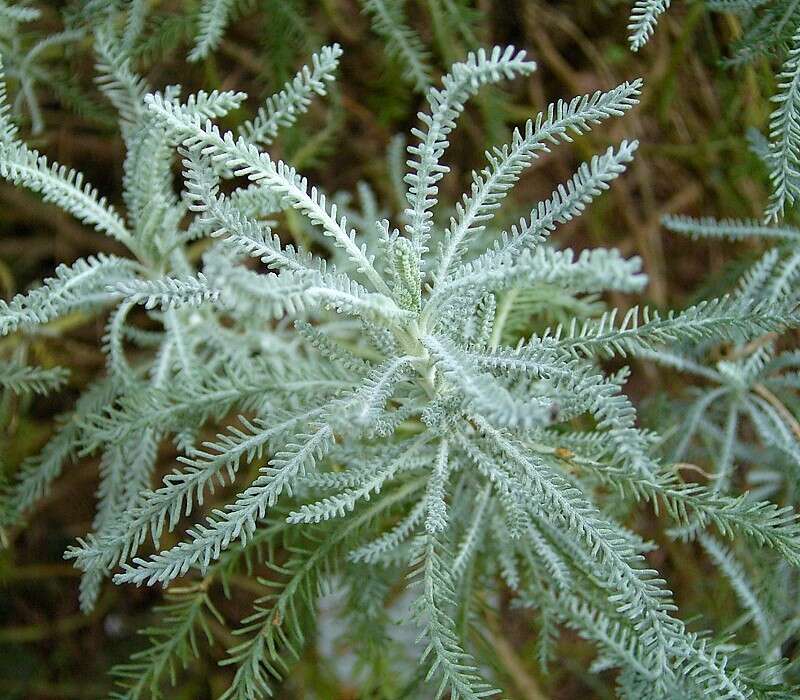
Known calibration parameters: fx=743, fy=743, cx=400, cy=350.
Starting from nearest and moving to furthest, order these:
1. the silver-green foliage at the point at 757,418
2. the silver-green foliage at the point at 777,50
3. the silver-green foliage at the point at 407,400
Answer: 1. the silver-green foliage at the point at 407,400
2. the silver-green foliage at the point at 777,50
3. the silver-green foliage at the point at 757,418

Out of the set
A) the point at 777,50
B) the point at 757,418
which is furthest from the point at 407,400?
the point at 777,50

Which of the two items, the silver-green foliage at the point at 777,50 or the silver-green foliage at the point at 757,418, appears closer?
the silver-green foliage at the point at 777,50

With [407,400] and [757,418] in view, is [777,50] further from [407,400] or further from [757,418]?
[407,400]

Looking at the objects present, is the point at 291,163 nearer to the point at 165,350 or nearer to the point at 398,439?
the point at 165,350

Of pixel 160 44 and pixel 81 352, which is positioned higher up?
pixel 160 44

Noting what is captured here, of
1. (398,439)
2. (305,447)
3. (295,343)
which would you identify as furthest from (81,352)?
(305,447)

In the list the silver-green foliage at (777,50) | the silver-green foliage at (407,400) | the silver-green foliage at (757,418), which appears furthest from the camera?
the silver-green foliage at (757,418)

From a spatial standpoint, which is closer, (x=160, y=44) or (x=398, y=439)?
(x=398, y=439)

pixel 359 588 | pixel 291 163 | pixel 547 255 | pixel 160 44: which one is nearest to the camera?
pixel 547 255

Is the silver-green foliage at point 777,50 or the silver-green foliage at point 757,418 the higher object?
→ the silver-green foliage at point 777,50
